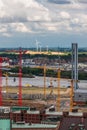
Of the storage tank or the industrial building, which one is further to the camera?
the industrial building

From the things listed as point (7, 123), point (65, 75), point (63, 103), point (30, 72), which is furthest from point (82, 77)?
point (7, 123)

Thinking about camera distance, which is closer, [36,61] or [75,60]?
[75,60]

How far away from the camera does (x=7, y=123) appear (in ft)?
70.5

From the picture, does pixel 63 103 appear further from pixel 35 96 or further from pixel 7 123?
pixel 7 123

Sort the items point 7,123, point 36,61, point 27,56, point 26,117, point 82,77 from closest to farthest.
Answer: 1. point 7,123
2. point 26,117
3. point 82,77
4. point 36,61
5. point 27,56

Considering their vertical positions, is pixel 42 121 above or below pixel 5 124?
below

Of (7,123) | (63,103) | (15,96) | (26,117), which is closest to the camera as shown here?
(7,123)

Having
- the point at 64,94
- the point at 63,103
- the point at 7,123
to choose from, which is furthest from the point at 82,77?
the point at 7,123

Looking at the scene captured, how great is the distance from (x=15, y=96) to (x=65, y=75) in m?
28.9

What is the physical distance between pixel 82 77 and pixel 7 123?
55.5 meters

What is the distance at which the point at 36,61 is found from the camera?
10375 centimetres

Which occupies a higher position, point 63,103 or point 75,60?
point 75,60

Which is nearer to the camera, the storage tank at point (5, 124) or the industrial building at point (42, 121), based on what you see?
the storage tank at point (5, 124)

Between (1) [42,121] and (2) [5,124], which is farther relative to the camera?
(1) [42,121]
